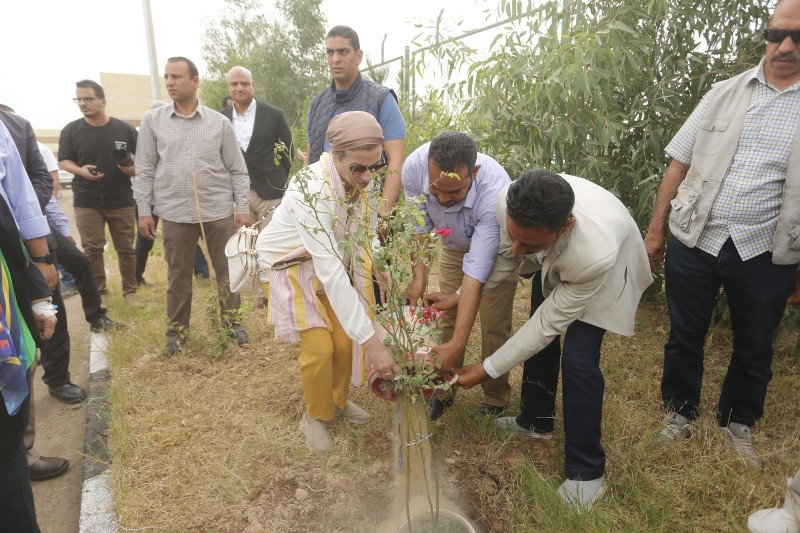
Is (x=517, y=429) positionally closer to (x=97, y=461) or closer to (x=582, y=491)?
(x=582, y=491)

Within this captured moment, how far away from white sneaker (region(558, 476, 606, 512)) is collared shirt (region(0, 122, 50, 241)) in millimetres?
2598

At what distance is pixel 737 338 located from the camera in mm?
2449

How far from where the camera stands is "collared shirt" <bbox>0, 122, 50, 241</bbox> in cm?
223

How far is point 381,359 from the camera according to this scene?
2176 millimetres

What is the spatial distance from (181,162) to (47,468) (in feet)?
6.98

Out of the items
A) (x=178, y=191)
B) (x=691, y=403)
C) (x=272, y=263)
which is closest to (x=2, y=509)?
(x=272, y=263)

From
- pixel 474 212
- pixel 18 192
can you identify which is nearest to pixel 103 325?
pixel 18 192

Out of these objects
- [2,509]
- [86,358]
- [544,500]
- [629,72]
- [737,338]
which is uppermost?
[629,72]

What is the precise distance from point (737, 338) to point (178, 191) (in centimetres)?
359

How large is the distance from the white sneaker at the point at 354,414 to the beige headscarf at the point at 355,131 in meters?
1.55

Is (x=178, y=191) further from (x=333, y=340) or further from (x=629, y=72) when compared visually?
(x=629, y=72)

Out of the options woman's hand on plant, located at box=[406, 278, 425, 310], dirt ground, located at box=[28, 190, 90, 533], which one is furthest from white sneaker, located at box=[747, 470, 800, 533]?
dirt ground, located at box=[28, 190, 90, 533]

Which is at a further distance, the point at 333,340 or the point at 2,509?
the point at 333,340

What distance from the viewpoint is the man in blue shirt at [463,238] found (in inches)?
89.4
